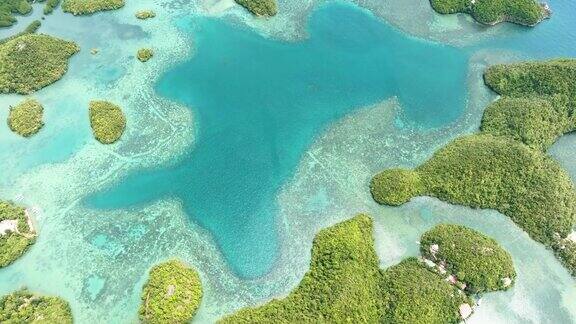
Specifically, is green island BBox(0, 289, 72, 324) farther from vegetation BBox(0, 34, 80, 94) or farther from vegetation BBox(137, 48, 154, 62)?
vegetation BBox(137, 48, 154, 62)

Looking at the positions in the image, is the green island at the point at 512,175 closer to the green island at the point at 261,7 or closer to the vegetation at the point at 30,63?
the green island at the point at 261,7

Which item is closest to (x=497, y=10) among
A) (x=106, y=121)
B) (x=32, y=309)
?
(x=106, y=121)

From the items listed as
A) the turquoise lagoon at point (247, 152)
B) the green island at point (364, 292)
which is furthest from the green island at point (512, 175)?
the green island at point (364, 292)

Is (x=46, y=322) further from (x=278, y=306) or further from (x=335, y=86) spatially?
(x=335, y=86)

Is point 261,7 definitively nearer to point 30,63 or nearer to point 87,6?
point 87,6

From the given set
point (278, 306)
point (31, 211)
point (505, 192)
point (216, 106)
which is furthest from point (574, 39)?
point (31, 211)
